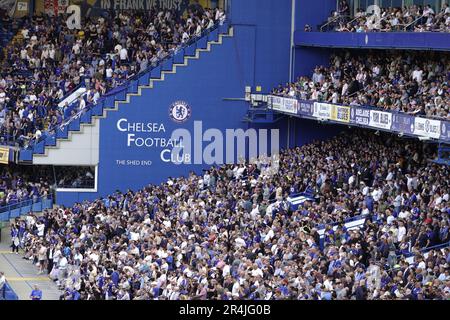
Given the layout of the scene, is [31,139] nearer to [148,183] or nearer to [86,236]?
[148,183]

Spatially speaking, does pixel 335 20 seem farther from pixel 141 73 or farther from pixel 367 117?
pixel 367 117

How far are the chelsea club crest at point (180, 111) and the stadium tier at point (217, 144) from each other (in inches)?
2.9

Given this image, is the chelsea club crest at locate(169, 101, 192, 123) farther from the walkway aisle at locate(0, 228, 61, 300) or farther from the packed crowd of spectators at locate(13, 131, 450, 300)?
the walkway aisle at locate(0, 228, 61, 300)

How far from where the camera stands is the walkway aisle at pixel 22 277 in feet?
88.0

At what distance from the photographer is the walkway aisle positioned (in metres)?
26.8

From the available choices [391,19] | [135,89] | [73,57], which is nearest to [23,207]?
[135,89]

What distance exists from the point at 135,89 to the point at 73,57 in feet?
12.6

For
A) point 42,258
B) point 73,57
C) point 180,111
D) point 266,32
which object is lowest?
point 42,258

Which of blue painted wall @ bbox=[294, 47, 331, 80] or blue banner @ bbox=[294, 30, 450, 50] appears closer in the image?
blue banner @ bbox=[294, 30, 450, 50]

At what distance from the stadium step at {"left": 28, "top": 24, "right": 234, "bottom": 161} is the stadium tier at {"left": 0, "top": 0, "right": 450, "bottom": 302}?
0.05 metres

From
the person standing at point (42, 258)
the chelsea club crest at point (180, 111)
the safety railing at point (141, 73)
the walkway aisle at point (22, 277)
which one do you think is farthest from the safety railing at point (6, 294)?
the chelsea club crest at point (180, 111)

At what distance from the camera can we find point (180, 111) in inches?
1405

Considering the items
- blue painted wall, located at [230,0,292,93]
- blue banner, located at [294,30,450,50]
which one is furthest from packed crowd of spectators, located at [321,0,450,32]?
blue painted wall, located at [230,0,292,93]

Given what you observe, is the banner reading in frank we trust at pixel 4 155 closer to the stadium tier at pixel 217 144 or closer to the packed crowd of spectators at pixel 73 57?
the stadium tier at pixel 217 144
